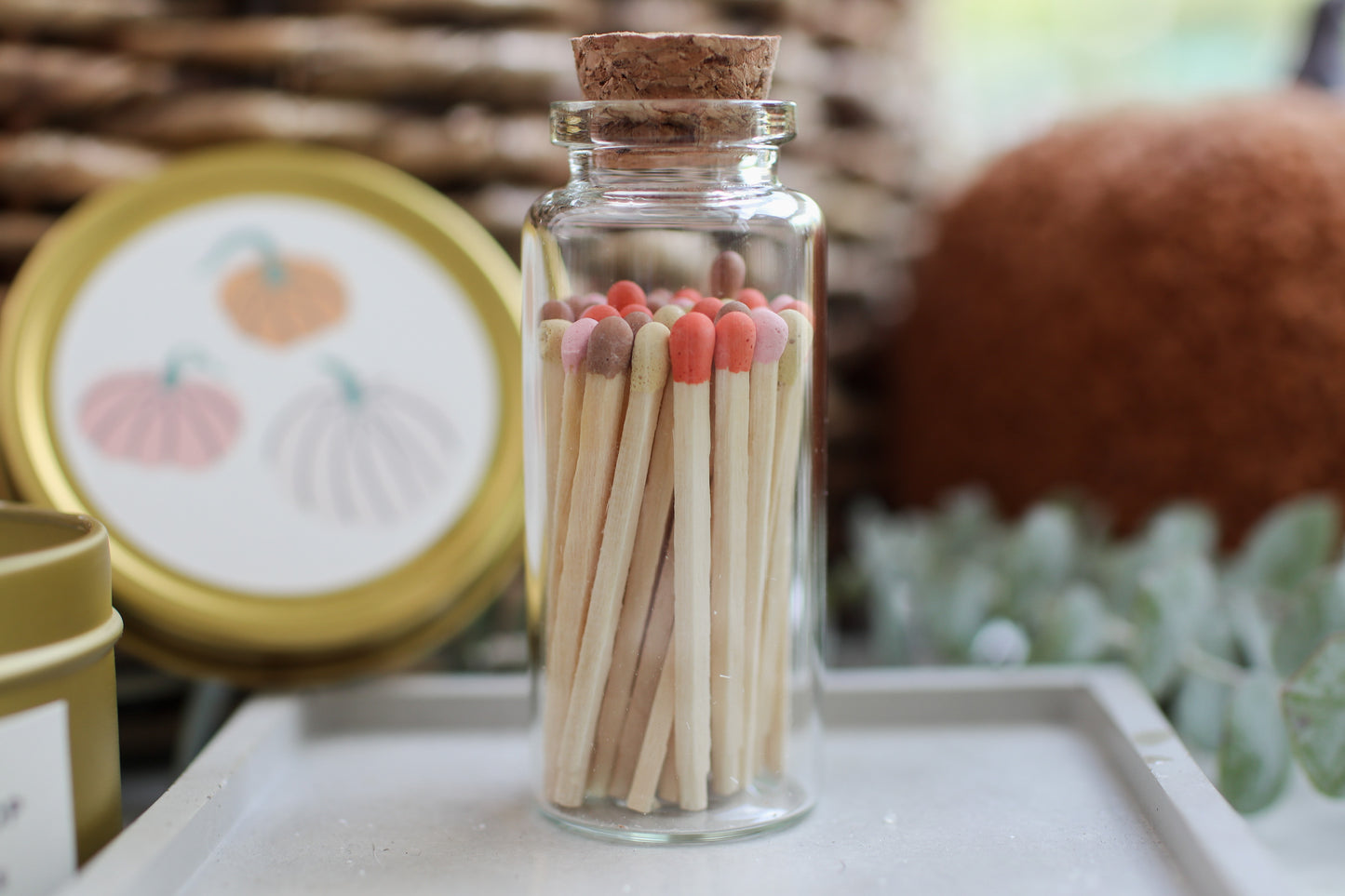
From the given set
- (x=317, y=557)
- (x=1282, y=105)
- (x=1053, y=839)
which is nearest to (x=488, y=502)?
(x=317, y=557)

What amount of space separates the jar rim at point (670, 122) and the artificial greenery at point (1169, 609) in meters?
0.22

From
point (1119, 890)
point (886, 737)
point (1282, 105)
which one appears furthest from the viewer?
point (1282, 105)

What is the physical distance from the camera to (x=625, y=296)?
353mm

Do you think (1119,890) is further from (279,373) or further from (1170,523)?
(279,373)

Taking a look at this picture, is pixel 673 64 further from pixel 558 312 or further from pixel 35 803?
pixel 35 803

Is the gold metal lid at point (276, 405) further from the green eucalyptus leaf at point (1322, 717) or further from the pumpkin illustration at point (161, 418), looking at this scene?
the green eucalyptus leaf at point (1322, 717)

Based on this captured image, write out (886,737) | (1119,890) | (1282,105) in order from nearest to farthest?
1. (1119,890)
2. (886,737)
3. (1282,105)

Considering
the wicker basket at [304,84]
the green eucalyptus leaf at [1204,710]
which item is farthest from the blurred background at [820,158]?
the green eucalyptus leaf at [1204,710]

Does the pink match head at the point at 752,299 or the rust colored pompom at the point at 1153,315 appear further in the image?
the rust colored pompom at the point at 1153,315

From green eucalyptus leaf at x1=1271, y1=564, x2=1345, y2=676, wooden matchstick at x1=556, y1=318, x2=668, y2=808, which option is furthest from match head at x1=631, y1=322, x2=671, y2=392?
green eucalyptus leaf at x1=1271, y1=564, x2=1345, y2=676

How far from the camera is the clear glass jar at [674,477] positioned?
0.32 metres

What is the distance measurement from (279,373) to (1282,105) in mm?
447

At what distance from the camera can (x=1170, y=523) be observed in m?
0.49

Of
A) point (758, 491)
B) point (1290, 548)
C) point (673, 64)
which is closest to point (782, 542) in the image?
point (758, 491)
